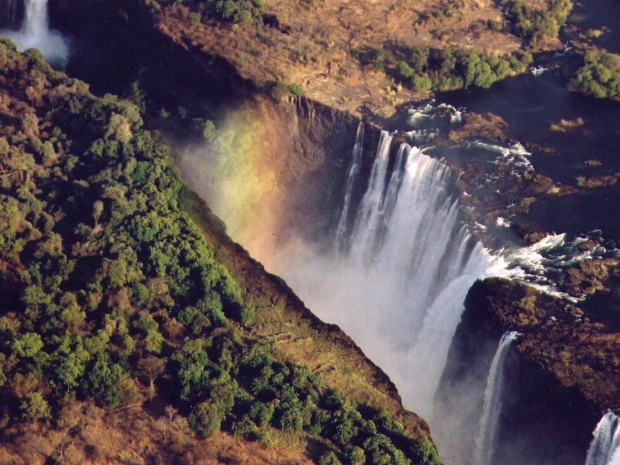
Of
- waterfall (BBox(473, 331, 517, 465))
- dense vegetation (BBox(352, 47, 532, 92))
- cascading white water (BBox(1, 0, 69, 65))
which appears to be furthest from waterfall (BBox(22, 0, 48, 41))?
waterfall (BBox(473, 331, 517, 465))

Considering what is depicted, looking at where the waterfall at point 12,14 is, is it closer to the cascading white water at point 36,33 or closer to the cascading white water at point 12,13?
the cascading white water at point 12,13

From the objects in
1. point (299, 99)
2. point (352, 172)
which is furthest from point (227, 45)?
point (352, 172)

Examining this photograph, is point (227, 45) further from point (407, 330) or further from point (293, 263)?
point (407, 330)

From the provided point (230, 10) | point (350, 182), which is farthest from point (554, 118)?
point (230, 10)

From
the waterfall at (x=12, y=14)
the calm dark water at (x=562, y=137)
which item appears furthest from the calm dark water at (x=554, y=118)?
→ the waterfall at (x=12, y=14)

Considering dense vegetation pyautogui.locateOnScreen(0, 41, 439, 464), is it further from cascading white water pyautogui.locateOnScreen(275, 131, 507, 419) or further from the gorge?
cascading white water pyautogui.locateOnScreen(275, 131, 507, 419)

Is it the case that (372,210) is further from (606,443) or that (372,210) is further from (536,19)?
(606,443)

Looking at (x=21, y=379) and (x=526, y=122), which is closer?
(x=21, y=379)
